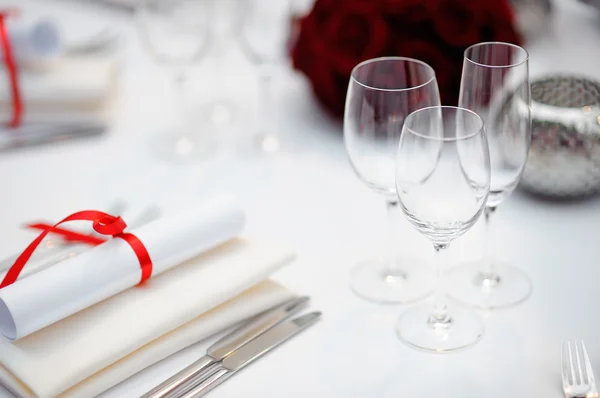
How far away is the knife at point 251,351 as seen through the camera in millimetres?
820

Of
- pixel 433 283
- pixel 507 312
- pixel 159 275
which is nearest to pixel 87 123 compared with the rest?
pixel 159 275

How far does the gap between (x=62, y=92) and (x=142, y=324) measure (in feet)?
2.11

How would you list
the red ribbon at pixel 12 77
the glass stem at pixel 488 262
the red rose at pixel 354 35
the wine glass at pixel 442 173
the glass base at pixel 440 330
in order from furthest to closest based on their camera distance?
the red ribbon at pixel 12 77, the red rose at pixel 354 35, the glass stem at pixel 488 262, the glass base at pixel 440 330, the wine glass at pixel 442 173

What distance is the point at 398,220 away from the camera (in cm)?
110

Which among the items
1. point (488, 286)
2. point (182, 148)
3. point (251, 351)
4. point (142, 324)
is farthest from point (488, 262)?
point (182, 148)

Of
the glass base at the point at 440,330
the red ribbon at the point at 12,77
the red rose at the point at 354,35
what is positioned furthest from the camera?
the red ribbon at the point at 12,77

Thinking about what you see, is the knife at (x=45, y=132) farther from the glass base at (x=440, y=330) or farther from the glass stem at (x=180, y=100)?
the glass base at (x=440, y=330)

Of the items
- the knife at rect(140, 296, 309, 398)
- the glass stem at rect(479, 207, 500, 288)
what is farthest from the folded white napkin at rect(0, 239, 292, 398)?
the glass stem at rect(479, 207, 500, 288)

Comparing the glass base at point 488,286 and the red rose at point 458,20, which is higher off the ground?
the red rose at point 458,20

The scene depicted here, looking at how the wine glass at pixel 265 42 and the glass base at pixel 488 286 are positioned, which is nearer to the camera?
the glass base at pixel 488 286

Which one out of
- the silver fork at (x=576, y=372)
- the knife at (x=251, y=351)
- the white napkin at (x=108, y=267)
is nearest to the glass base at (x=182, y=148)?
the white napkin at (x=108, y=267)

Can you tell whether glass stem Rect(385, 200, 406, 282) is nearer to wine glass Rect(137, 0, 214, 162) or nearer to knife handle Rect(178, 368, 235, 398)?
knife handle Rect(178, 368, 235, 398)

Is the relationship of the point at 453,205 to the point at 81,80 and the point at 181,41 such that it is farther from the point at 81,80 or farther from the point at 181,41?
the point at 81,80

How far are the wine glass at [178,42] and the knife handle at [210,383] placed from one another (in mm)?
501
